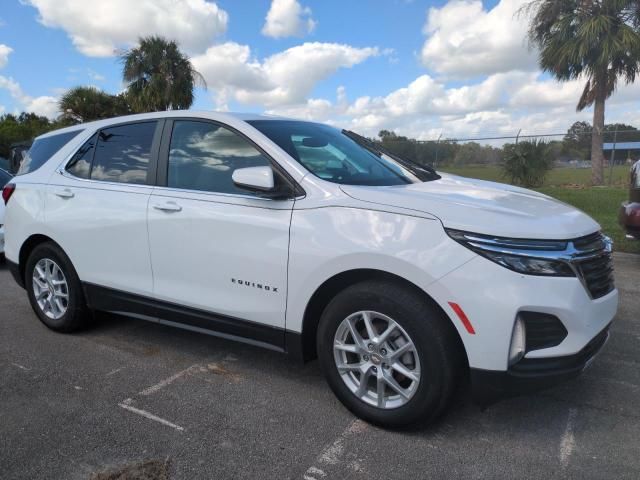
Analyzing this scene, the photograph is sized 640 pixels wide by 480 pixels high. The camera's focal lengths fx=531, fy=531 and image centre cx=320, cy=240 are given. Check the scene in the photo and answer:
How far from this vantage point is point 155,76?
989 inches

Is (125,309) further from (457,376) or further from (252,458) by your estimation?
(457,376)

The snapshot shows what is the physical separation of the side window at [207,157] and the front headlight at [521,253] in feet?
4.37

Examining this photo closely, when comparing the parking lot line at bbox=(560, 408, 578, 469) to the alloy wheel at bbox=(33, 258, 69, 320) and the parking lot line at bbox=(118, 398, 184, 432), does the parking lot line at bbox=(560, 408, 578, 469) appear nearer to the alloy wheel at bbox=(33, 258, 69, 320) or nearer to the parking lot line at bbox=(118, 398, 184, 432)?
the parking lot line at bbox=(118, 398, 184, 432)

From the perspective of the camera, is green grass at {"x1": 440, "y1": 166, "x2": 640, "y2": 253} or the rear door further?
green grass at {"x1": 440, "y1": 166, "x2": 640, "y2": 253}

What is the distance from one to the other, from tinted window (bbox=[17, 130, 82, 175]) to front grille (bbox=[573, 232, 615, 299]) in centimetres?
380

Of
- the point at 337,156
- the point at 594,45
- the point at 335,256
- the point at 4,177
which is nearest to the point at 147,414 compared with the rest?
the point at 335,256

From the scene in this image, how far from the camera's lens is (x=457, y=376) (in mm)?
2596

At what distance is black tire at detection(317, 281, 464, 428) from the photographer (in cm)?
255

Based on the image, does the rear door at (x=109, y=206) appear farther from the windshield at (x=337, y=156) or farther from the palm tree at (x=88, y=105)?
the palm tree at (x=88, y=105)

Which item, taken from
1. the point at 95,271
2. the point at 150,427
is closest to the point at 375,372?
the point at 150,427

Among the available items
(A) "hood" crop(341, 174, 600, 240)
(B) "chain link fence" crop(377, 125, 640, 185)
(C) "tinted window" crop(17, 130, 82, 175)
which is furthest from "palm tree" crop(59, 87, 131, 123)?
(A) "hood" crop(341, 174, 600, 240)

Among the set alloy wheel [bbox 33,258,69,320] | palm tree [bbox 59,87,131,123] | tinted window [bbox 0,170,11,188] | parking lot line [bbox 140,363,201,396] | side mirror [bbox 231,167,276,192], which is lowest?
parking lot line [bbox 140,363,201,396]

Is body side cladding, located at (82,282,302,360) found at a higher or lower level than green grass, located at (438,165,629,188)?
lower

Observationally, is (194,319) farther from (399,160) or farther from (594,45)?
(594,45)
